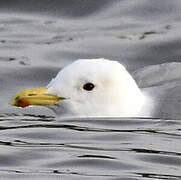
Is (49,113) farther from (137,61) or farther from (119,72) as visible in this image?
(137,61)

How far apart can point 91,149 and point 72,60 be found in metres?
3.91

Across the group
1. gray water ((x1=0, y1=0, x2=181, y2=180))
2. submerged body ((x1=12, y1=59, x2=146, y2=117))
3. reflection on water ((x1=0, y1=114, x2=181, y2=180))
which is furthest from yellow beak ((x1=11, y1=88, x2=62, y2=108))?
reflection on water ((x1=0, y1=114, x2=181, y2=180))

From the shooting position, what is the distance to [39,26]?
1191 centimetres

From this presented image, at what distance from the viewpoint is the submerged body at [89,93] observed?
8.50 meters

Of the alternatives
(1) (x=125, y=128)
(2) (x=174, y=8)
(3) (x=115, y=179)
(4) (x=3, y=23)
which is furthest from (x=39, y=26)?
(3) (x=115, y=179)

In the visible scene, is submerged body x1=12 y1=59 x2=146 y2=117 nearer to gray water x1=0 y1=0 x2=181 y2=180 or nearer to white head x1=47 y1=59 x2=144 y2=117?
white head x1=47 y1=59 x2=144 y2=117

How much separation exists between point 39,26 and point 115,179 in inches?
227

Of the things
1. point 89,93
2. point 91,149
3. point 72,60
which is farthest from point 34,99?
point 72,60

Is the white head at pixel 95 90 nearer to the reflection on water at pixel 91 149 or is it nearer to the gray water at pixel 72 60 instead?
the gray water at pixel 72 60

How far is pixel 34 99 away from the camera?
8555 mm

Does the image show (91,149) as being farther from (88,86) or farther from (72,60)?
(72,60)

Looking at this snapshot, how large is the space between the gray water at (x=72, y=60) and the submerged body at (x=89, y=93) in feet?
0.51

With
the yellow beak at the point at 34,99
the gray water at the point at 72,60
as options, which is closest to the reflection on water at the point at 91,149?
the gray water at the point at 72,60

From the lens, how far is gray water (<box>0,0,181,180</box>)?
21.7 feet
